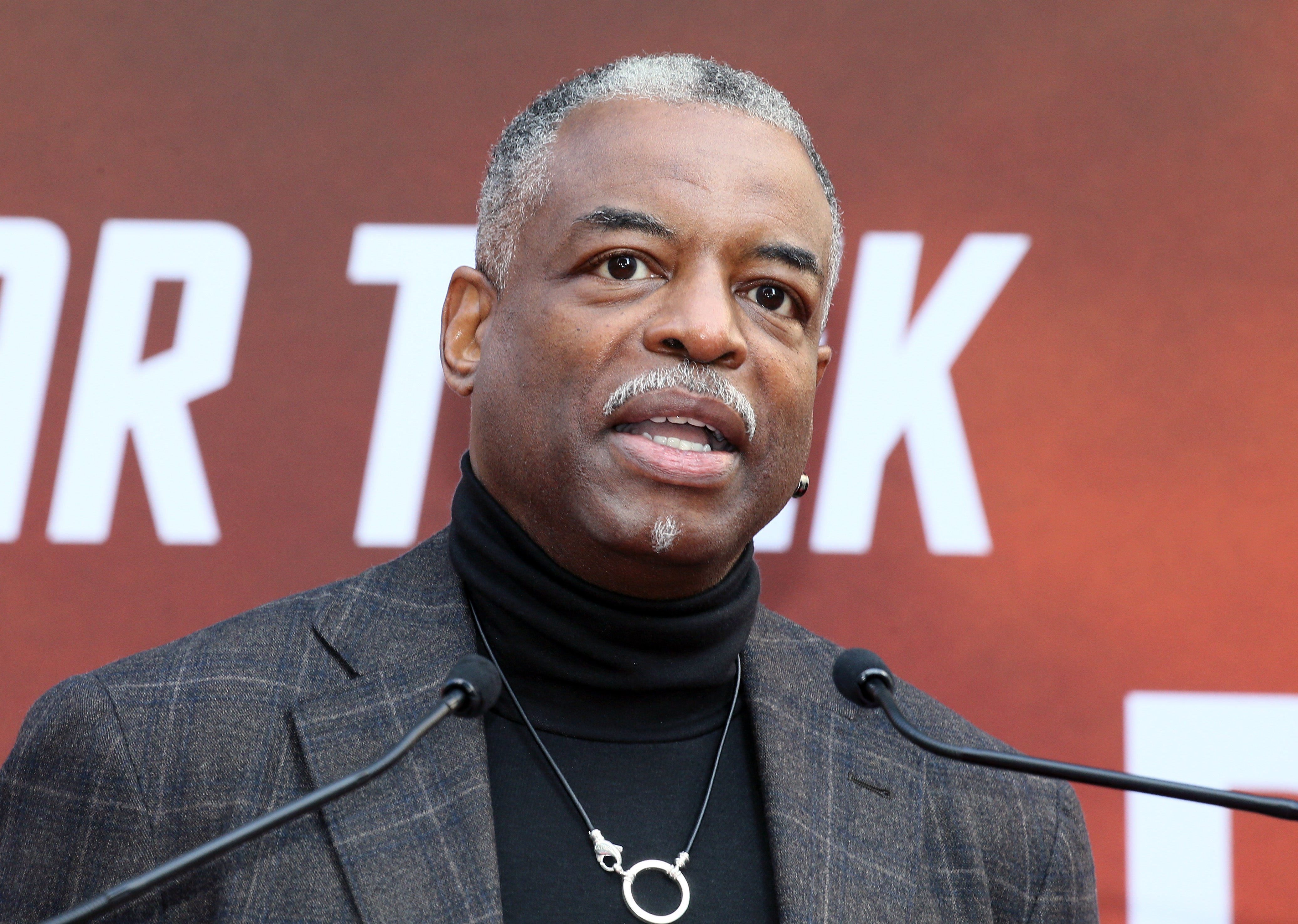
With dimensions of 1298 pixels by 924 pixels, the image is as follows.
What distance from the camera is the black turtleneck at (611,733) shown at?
1.47m

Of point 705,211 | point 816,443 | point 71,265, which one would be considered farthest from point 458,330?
point 71,265

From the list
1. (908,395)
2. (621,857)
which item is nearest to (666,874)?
(621,857)

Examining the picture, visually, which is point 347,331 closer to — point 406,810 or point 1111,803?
point 406,810

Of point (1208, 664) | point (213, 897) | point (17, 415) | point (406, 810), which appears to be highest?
point (17, 415)

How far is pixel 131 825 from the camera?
137cm

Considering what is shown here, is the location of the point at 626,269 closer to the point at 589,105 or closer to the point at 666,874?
the point at 589,105

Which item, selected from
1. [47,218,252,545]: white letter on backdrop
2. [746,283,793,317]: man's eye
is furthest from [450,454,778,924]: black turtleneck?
[47,218,252,545]: white letter on backdrop

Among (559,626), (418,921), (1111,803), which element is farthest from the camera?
(1111,803)

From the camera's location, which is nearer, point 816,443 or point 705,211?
point 705,211

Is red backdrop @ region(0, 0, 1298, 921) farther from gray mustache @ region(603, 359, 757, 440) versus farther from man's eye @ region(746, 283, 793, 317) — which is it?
gray mustache @ region(603, 359, 757, 440)

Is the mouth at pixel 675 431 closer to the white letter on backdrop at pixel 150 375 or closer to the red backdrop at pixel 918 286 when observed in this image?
the red backdrop at pixel 918 286

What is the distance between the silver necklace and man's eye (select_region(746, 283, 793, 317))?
567mm

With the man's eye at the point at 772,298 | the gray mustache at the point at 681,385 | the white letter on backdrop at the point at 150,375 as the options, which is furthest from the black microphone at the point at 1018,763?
the white letter on backdrop at the point at 150,375

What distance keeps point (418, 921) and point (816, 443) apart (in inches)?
57.1
